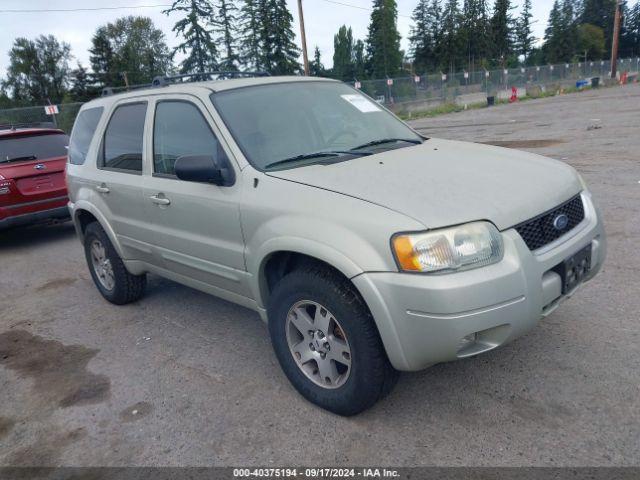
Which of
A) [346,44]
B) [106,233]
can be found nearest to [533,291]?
[106,233]

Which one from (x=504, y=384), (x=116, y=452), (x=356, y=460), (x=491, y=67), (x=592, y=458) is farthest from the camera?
(x=491, y=67)

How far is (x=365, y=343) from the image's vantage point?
266 centimetres

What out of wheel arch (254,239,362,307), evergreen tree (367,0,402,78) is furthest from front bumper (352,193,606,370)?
evergreen tree (367,0,402,78)

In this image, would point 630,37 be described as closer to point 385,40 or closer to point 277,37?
point 385,40

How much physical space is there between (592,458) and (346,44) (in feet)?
354

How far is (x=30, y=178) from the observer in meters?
7.45

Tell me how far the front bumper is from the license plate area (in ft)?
0.57

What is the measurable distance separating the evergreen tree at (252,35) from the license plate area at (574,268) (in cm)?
4737

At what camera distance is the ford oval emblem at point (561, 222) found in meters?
2.87

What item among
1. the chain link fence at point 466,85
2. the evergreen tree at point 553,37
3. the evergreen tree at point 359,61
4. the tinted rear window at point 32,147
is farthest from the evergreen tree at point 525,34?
the tinted rear window at point 32,147

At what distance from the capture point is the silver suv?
2496mm

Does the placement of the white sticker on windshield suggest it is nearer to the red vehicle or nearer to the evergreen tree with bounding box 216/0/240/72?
the red vehicle

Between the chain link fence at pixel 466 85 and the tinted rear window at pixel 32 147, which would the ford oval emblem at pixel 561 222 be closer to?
the tinted rear window at pixel 32 147

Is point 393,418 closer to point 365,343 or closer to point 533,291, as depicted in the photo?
point 365,343
